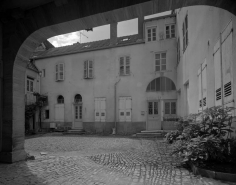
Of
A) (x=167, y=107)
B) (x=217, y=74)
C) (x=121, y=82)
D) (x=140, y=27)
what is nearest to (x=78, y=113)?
(x=121, y=82)

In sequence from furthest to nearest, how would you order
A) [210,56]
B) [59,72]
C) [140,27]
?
[59,72], [140,27], [210,56]

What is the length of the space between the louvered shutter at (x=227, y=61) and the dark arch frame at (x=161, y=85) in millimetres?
8806

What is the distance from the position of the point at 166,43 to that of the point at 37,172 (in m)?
11.9

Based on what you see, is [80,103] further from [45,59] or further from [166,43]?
→ [166,43]

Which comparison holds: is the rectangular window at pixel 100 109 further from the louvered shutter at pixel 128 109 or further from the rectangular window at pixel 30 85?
the rectangular window at pixel 30 85

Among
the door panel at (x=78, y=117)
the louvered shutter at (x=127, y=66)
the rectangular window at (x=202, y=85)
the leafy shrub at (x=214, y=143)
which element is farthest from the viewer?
the door panel at (x=78, y=117)

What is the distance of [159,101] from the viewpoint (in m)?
13.6

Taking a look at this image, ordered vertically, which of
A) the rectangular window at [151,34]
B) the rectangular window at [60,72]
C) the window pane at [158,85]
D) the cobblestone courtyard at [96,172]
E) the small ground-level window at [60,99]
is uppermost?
the rectangular window at [151,34]

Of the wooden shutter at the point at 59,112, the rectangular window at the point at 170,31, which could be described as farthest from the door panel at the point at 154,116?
the wooden shutter at the point at 59,112

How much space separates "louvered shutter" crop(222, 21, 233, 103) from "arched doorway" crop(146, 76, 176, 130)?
875cm

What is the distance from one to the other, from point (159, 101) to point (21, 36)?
1032 centimetres

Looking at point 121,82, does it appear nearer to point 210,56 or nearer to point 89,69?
point 89,69

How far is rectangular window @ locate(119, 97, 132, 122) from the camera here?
1417 cm

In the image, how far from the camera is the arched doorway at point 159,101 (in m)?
13.4
